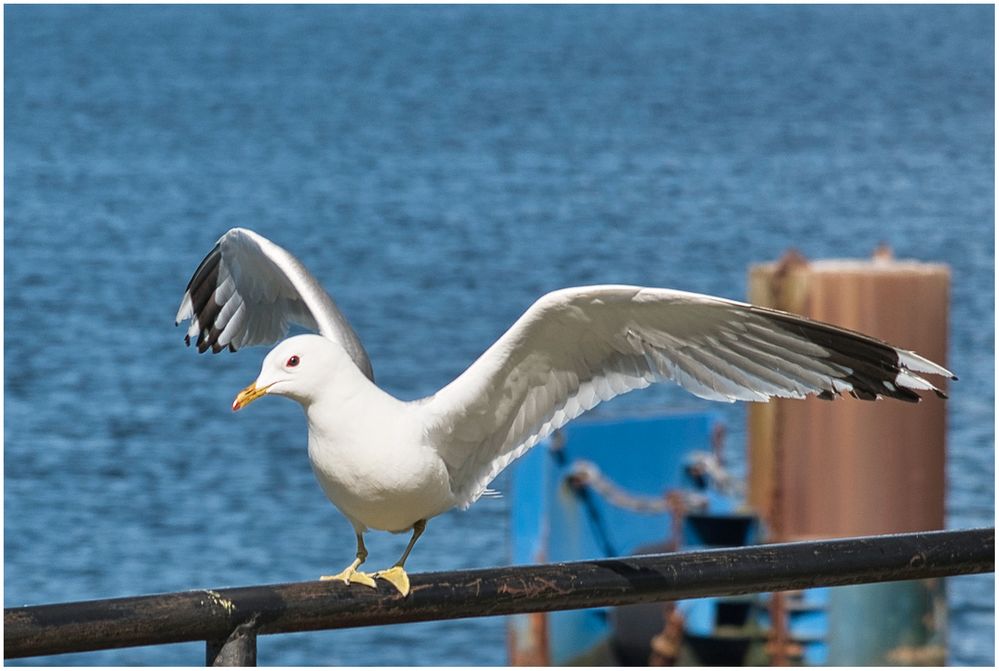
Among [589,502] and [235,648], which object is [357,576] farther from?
[589,502]

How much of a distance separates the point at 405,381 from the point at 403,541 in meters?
5.40

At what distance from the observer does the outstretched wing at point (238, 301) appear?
3904 mm

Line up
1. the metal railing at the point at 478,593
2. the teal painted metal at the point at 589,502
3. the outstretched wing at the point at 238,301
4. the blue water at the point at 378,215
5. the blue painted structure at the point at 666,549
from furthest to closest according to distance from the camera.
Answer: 1. the blue water at the point at 378,215
2. the teal painted metal at the point at 589,502
3. the blue painted structure at the point at 666,549
4. the outstretched wing at the point at 238,301
5. the metal railing at the point at 478,593

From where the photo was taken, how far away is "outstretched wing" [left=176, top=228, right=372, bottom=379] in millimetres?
→ 3904

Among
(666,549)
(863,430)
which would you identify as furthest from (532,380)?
(666,549)

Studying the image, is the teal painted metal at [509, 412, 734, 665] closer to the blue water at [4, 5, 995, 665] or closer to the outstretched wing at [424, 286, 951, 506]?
the blue water at [4, 5, 995, 665]

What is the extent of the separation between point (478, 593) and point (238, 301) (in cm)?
187

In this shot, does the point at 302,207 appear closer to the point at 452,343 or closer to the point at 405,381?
the point at 452,343

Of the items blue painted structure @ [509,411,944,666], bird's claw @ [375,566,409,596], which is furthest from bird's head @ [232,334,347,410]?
blue painted structure @ [509,411,944,666]

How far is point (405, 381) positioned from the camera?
15.7 m

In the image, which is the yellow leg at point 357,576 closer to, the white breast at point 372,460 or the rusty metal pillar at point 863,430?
the white breast at point 372,460

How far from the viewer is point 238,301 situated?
4.01 metres

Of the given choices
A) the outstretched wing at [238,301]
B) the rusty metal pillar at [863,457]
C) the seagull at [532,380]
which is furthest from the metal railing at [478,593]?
the rusty metal pillar at [863,457]

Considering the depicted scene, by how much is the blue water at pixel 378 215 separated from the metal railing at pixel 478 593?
751cm
